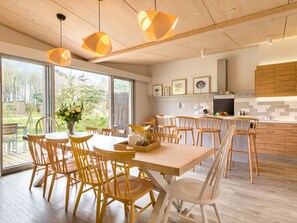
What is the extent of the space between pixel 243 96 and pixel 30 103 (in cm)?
526

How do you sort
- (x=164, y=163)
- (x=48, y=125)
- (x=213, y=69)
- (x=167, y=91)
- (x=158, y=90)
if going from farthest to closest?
(x=158, y=90) → (x=167, y=91) → (x=213, y=69) → (x=48, y=125) → (x=164, y=163)

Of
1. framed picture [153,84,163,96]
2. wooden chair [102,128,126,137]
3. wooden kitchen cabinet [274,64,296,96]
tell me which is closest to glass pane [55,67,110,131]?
wooden chair [102,128,126,137]

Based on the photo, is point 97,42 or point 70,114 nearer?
point 97,42

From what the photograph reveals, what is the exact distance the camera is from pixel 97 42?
2191 mm

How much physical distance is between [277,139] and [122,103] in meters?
4.27

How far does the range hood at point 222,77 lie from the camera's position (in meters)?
5.30

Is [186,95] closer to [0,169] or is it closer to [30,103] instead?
[30,103]

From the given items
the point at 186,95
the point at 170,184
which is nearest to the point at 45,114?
the point at 170,184

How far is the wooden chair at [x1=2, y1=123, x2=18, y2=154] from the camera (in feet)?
11.0

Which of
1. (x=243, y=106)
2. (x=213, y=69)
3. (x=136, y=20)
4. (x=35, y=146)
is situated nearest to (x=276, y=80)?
(x=243, y=106)

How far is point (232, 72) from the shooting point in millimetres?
5344

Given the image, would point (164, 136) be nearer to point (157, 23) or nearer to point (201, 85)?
point (157, 23)

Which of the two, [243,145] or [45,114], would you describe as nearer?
[243,145]

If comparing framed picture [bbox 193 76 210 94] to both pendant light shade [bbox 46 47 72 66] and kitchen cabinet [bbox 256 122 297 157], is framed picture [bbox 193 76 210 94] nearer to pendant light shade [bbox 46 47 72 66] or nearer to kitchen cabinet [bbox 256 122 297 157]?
kitchen cabinet [bbox 256 122 297 157]
